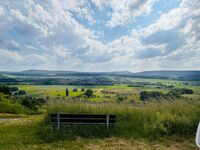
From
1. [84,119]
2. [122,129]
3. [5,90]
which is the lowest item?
[5,90]

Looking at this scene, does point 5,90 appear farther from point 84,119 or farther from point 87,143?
point 87,143

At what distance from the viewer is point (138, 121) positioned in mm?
8781

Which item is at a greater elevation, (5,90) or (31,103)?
(5,90)

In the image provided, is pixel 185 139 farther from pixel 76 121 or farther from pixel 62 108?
pixel 62 108

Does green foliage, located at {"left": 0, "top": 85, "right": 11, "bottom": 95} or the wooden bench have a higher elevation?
the wooden bench

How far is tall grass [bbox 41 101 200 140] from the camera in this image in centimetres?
798

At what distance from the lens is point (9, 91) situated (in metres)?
28.5

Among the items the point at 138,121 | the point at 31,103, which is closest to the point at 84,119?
the point at 138,121

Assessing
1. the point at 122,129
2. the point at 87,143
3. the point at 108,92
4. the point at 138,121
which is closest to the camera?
the point at 87,143

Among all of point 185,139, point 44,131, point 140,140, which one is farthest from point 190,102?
point 44,131

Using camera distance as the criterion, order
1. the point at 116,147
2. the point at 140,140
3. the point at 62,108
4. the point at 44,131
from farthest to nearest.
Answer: the point at 62,108
the point at 44,131
the point at 140,140
the point at 116,147

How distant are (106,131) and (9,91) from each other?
2260cm

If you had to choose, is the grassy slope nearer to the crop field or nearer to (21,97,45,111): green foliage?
the crop field

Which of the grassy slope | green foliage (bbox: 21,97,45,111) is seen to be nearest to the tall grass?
the grassy slope
